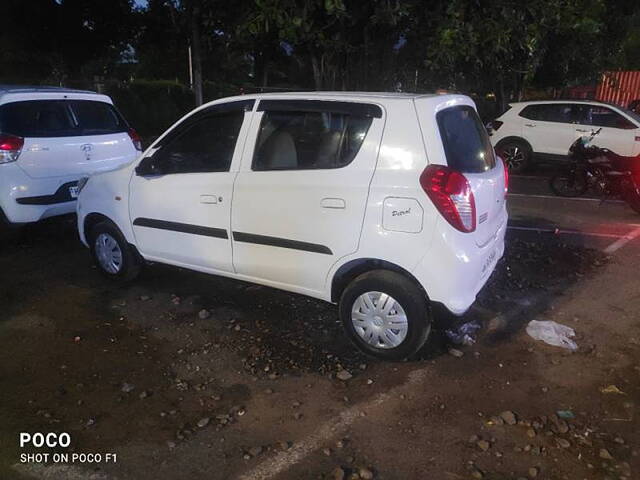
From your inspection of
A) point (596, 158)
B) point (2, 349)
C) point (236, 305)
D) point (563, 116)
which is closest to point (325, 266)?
point (236, 305)

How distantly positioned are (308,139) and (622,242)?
179 inches

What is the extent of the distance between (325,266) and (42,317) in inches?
93.1

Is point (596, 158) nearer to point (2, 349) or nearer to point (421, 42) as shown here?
point (421, 42)

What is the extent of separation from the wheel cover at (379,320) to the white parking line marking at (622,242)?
11.9 feet

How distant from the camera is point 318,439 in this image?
2.85 meters

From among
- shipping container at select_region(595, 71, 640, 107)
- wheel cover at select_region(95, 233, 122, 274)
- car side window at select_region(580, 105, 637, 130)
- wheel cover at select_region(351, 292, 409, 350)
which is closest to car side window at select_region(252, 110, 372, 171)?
wheel cover at select_region(351, 292, 409, 350)

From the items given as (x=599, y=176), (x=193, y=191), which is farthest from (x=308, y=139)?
(x=599, y=176)

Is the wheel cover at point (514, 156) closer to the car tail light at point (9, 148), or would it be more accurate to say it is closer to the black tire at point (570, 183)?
the black tire at point (570, 183)

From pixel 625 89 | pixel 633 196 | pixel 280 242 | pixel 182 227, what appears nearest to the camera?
pixel 280 242

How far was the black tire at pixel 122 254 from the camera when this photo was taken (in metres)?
4.72

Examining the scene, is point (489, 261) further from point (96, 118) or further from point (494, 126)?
point (494, 126)

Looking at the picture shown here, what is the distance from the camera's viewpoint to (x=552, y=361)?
11.9ft

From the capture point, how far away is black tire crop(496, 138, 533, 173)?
1073 cm

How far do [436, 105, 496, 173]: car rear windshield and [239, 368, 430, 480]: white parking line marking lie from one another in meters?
1.41
